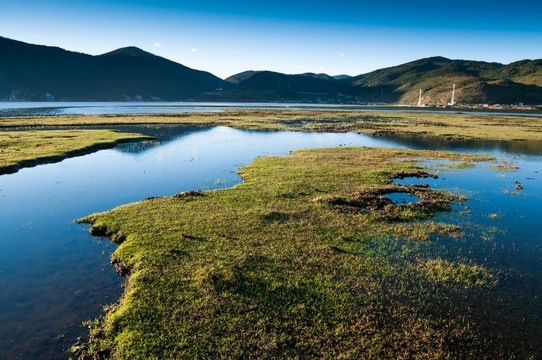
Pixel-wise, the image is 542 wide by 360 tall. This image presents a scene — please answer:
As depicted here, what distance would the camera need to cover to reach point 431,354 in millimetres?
10961

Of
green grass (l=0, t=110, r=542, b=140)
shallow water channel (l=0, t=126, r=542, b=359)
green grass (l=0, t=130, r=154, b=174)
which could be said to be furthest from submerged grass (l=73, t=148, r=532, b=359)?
green grass (l=0, t=110, r=542, b=140)

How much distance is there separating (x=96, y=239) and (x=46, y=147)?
45.6 metres

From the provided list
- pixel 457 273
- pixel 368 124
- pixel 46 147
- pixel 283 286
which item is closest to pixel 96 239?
pixel 283 286

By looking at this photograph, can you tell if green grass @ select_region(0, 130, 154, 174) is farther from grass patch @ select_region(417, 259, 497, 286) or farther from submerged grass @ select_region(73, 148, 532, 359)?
grass patch @ select_region(417, 259, 497, 286)

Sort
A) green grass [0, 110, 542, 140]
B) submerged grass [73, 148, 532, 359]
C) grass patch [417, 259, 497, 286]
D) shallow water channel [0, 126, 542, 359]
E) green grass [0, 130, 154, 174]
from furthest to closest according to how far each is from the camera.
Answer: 1. green grass [0, 110, 542, 140]
2. green grass [0, 130, 154, 174]
3. grass patch [417, 259, 497, 286]
4. shallow water channel [0, 126, 542, 359]
5. submerged grass [73, 148, 532, 359]

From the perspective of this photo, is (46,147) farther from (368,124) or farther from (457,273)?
(368,124)

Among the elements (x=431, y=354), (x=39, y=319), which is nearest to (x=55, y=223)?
(x=39, y=319)

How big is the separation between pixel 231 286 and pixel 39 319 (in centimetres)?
882

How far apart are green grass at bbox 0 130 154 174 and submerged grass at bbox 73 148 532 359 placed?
3001 cm

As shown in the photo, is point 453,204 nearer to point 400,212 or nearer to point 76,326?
point 400,212

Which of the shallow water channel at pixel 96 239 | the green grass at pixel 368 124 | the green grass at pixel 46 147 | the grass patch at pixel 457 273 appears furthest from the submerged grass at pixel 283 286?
the green grass at pixel 368 124

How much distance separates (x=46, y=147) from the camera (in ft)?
177

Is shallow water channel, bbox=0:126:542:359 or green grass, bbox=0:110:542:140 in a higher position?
green grass, bbox=0:110:542:140

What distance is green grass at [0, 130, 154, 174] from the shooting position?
43219 mm
